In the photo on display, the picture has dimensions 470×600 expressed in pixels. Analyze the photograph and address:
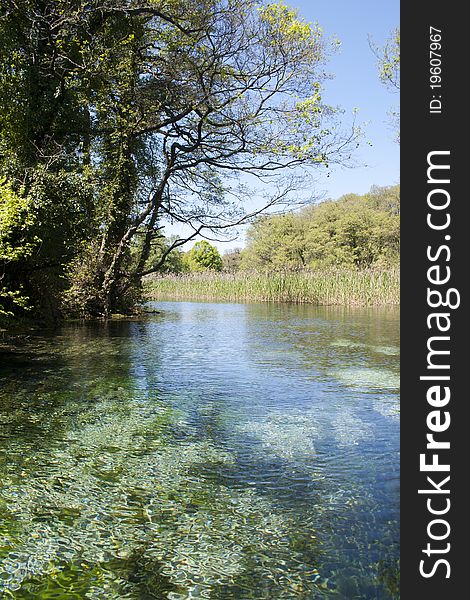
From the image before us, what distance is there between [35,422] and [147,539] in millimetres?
2286

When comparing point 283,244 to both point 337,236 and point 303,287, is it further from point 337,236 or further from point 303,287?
point 303,287

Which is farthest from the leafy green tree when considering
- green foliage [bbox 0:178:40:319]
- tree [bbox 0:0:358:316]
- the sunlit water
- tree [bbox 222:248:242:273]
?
the sunlit water

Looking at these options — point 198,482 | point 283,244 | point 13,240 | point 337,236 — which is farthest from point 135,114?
point 283,244

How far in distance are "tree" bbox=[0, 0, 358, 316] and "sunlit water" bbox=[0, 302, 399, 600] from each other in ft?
17.1

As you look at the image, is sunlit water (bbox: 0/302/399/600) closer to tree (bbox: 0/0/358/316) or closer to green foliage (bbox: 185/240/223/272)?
tree (bbox: 0/0/358/316)

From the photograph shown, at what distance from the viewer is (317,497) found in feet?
10.3

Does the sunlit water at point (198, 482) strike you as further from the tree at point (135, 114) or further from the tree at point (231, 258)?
the tree at point (231, 258)

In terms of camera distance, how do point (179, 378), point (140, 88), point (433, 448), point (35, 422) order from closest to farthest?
1. point (433, 448)
2. point (35, 422)
3. point (179, 378)
4. point (140, 88)

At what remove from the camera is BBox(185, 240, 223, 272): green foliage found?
5228 cm

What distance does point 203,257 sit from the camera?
52562 millimetres

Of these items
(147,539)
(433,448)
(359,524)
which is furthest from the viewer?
(359,524)

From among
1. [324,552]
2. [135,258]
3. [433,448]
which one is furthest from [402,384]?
[135,258]

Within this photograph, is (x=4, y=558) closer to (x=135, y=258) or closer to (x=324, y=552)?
(x=324, y=552)

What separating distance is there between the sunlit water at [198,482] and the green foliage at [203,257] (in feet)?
148
